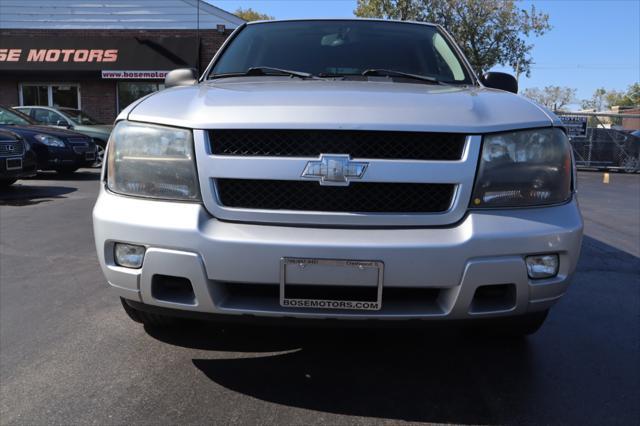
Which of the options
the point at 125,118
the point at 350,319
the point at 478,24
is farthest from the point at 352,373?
the point at 478,24

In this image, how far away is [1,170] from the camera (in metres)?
8.19

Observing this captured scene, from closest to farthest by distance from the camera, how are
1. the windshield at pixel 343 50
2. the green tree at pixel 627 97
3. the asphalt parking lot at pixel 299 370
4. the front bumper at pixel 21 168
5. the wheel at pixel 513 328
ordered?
the asphalt parking lot at pixel 299 370 < the wheel at pixel 513 328 < the windshield at pixel 343 50 < the front bumper at pixel 21 168 < the green tree at pixel 627 97

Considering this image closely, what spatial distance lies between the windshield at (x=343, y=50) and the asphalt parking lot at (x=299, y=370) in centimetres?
161

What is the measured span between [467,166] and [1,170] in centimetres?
814

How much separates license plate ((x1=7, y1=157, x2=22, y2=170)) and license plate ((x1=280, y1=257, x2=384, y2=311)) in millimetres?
7880

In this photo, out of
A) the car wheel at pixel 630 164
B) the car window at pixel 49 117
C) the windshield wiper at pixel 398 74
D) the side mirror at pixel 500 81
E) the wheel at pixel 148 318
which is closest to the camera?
the wheel at pixel 148 318

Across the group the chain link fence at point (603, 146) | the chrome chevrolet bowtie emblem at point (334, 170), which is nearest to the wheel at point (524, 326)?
the chrome chevrolet bowtie emblem at point (334, 170)

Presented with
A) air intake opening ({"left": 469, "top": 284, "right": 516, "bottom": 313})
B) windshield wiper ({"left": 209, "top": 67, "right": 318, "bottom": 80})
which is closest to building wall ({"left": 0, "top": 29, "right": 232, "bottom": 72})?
windshield wiper ({"left": 209, "top": 67, "right": 318, "bottom": 80})

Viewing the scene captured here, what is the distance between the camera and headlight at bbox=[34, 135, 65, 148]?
34.1 feet

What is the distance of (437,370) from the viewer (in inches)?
107

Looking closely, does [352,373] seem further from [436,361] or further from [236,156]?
[236,156]

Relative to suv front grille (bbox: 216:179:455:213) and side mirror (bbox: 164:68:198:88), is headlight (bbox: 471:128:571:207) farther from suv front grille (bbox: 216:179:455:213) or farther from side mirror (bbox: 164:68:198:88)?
side mirror (bbox: 164:68:198:88)

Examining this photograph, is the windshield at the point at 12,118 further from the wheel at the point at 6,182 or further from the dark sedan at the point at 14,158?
the dark sedan at the point at 14,158

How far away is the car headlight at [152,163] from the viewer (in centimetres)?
217
